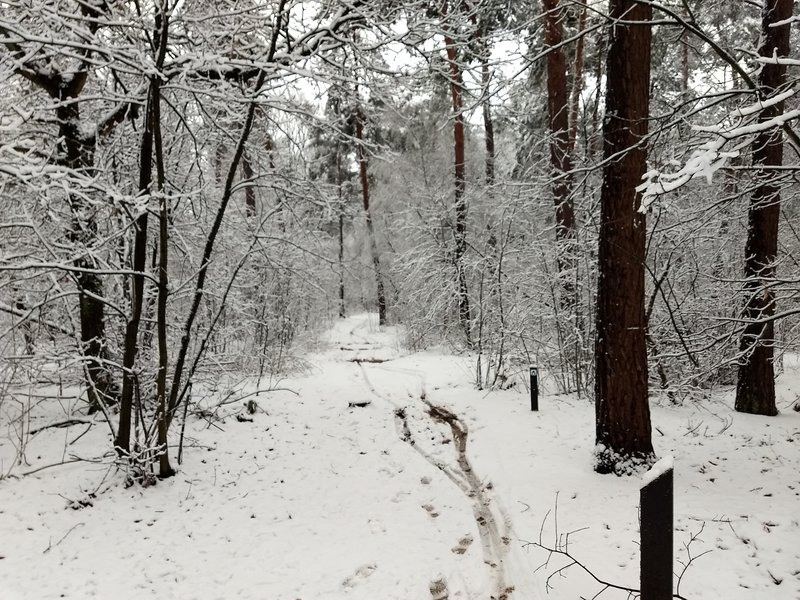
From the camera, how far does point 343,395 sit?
935cm

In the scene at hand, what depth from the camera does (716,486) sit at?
475 cm

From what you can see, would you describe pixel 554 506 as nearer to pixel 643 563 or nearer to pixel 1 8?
pixel 643 563

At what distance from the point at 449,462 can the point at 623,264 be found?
326cm

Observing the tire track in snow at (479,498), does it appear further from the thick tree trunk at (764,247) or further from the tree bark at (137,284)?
the thick tree trunk at (764,247)

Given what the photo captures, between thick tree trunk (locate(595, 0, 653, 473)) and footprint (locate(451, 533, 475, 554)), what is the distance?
1790 mm

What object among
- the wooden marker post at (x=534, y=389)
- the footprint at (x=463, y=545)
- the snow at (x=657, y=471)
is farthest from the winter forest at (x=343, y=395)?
the snow at (x=657, y=471)

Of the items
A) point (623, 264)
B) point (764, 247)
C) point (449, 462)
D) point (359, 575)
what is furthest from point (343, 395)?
point (764, 247)

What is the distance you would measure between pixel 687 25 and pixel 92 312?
6.61 m

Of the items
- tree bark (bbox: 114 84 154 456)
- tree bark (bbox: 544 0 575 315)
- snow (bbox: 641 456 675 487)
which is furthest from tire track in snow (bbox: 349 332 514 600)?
tree bark (bbox: 114 84 154 456)

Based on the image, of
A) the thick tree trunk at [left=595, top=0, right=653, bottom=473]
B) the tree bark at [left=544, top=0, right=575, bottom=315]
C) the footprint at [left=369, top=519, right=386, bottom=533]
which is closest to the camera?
the footprint at [left=369, top=519, right=386, bottom=533]

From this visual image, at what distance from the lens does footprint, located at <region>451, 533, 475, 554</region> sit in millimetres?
4223

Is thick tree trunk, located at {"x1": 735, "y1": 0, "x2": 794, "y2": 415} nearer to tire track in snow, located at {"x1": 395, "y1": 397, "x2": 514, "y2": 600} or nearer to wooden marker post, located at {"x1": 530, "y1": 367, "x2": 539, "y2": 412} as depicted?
wooden marker post, located at {"x1": 530, "y1": 367, "x2": 539, "y2": 412}

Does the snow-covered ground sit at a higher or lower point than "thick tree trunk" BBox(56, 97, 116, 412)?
lower

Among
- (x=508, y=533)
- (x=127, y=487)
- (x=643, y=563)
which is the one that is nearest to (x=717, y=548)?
(x=508, y=533)
